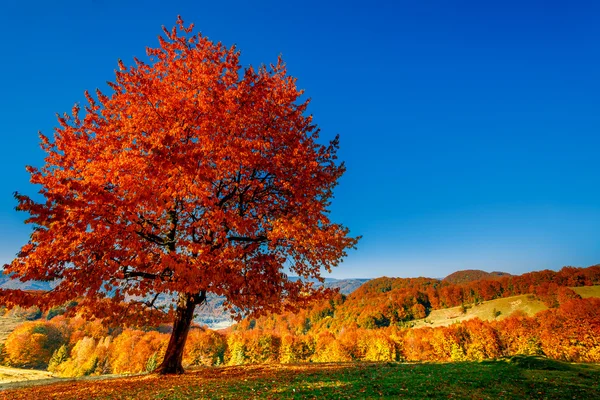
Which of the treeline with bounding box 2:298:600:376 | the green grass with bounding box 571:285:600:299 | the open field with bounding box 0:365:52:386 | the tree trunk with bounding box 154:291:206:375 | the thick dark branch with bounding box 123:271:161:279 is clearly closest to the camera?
the thick dark branch with bounding box 123:271:161:279

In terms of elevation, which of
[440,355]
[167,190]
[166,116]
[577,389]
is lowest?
[440,355]

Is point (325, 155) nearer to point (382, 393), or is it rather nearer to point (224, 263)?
point (224, 263)

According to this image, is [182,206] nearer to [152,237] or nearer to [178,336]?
[152,237]

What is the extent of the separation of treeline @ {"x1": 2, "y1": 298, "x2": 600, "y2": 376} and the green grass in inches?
2396

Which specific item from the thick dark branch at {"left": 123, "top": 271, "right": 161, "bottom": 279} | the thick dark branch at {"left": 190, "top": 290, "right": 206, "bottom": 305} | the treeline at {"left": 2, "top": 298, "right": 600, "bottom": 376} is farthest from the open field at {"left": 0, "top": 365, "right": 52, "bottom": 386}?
the thick dark branch at {"left": 123, "top": 271, "right": 161, "bottom": 279}

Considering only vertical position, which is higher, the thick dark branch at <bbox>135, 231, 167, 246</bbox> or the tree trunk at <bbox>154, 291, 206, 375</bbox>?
the thick dark branch at <bbox>135, 231, 167, 246</bbox>

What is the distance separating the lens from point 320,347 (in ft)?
420

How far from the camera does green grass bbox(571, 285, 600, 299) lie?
164m

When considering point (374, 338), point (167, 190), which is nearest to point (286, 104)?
point (167, 190)

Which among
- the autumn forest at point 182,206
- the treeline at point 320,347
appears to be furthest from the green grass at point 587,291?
the autumn forest at point 182,206

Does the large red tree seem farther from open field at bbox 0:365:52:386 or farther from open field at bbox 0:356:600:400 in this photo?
open field at bbox 0:365:52:386

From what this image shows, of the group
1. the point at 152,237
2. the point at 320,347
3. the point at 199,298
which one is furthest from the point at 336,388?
the point at 320,347

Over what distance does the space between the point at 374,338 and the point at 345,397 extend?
426 ft

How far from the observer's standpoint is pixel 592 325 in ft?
295
